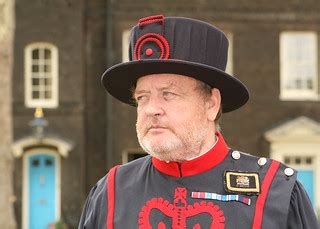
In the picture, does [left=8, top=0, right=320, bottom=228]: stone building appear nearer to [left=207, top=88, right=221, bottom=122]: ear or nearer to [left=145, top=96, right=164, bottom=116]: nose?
[left=207, top=88, right=221, bottom=122]: ear

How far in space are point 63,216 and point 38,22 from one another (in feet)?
15.4

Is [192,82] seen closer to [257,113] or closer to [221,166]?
[221,166]

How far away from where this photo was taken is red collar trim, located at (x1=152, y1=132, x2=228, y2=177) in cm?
377

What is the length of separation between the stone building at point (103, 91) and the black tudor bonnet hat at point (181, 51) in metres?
15.9

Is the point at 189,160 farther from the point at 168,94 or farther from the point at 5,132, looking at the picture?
the point at 5,132

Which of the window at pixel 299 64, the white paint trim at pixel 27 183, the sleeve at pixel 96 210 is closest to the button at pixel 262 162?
the sleeve at pixel 96 210

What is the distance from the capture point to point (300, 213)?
363cm

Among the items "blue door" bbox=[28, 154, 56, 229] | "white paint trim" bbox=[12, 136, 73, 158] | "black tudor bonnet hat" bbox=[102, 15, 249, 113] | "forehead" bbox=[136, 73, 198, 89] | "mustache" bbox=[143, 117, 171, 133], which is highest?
"black tudor bonnet hat" bbox=[102, 15, 249, 113]

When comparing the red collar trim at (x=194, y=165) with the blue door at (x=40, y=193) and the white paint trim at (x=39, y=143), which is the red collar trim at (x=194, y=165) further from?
the blue door at (x=40, y=193)

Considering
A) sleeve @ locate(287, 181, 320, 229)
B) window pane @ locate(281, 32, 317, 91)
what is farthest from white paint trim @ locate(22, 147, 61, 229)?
sleeve @ locate(287, 181, 320, 229)

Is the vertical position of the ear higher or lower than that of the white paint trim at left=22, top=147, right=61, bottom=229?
higher

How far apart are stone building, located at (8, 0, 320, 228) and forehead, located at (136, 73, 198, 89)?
52.2 feet

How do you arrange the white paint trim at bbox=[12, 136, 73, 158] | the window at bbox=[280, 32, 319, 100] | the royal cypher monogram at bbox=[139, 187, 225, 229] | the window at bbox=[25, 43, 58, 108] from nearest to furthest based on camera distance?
the royal cypher monogram at bbox=[139, 187, 225, 229] → the white paint trim at bbox=[12, 136, 73, 158] → the window at bbox=[25, 43, 58, 108] → the window at bbox=[280, 32, 319, 100]

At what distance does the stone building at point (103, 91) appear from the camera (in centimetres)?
1998
